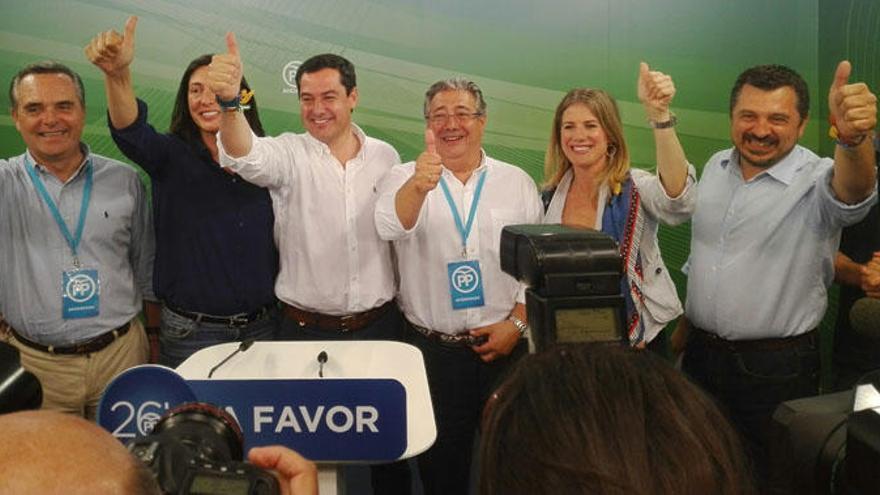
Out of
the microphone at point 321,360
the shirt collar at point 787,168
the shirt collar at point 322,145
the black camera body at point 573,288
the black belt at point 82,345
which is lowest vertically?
the black belt at point 82,345

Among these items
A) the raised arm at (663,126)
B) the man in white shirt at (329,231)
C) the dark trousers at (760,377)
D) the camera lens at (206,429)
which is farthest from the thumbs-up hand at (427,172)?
the camera lens at (206,429)

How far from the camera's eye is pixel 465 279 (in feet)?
9.16

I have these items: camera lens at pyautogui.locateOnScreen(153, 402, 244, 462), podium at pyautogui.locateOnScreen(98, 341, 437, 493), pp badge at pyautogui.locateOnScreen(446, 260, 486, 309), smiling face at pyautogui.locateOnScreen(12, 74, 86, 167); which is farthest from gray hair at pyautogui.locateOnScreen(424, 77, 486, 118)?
camera lens at pyautogui.locateOnScreen(153, 402, 244, 462)

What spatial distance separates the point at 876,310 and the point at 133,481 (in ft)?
6.56

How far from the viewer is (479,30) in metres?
3.62

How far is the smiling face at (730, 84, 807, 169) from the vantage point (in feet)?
8.73

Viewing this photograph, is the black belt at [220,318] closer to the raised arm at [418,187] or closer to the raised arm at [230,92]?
the raised arm at [230,92]

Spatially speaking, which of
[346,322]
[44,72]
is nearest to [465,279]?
[346,322]

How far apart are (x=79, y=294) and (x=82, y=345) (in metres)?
0.19

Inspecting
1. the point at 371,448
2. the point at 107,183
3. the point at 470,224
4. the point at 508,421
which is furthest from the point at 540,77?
the point at 508,421

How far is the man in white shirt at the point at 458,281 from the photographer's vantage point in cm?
283

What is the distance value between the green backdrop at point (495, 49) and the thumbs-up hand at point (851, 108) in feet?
4.81

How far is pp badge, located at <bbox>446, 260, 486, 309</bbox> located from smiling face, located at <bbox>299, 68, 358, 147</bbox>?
73 cm

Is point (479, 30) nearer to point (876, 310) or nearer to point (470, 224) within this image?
point (470, 224)
